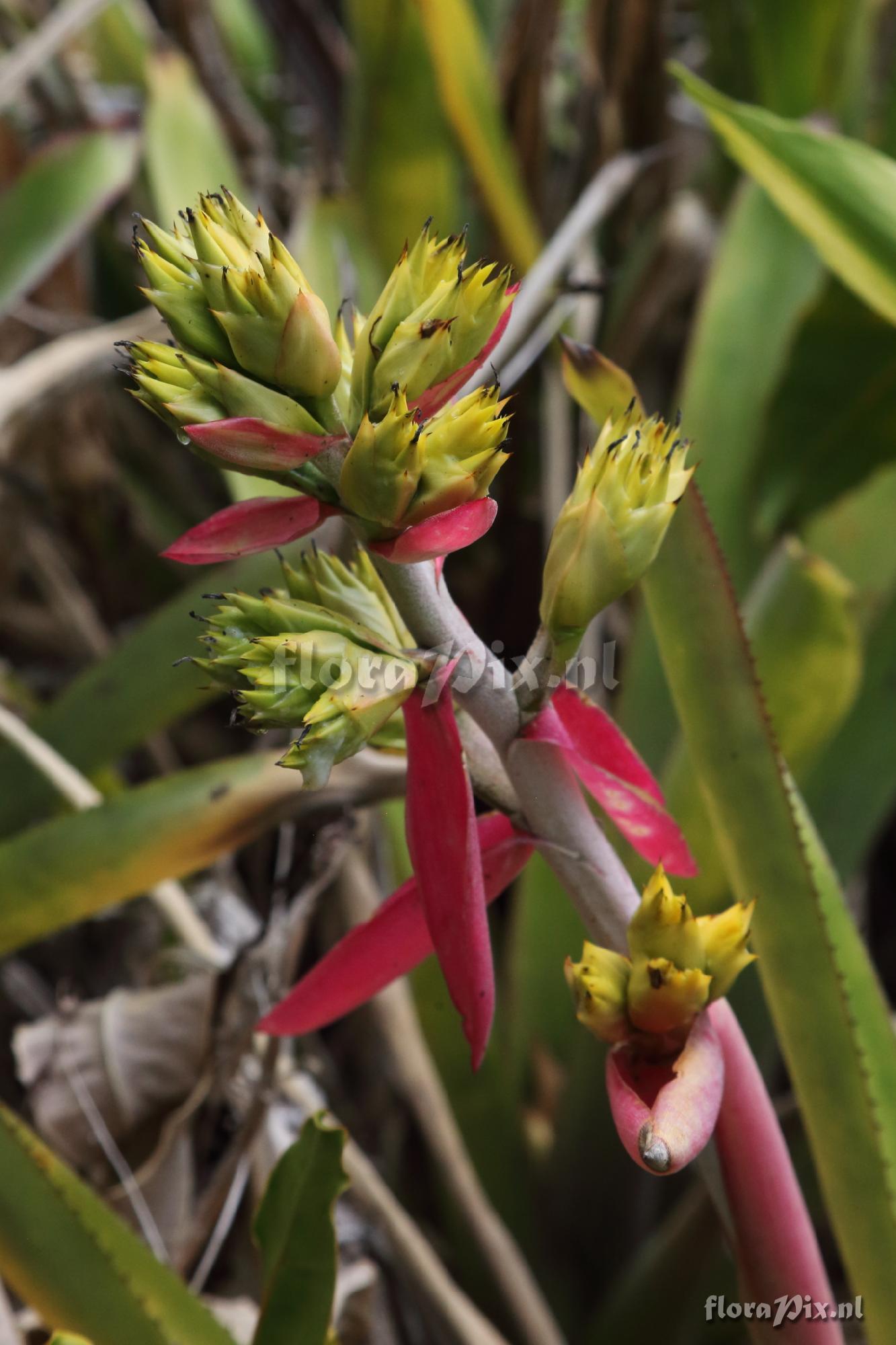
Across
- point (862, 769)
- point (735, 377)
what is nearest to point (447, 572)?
point (735, 377)

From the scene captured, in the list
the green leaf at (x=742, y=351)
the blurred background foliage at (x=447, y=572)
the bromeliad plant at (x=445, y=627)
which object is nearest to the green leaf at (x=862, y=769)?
the blurred background foliage at (x=447, y=572)

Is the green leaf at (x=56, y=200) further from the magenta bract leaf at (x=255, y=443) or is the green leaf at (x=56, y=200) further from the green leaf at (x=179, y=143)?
the magenta bract leaf at (x=255, y=443)

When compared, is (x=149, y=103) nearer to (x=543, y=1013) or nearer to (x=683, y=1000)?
(x=543, y=1013)

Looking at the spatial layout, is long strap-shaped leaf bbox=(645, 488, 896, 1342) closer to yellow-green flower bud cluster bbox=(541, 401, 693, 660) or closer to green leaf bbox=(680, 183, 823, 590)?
yellow-green flower bud cluster bbox=(541, 401, 693, 660)

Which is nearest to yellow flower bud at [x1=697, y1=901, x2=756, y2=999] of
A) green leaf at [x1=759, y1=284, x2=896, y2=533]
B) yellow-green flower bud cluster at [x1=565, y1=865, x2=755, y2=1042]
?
yellow-green flower bud cluster at [x1=565, y1=865, x2=755, y2=1042]

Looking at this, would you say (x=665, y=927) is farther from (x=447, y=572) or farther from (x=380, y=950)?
(x=447, y=572)

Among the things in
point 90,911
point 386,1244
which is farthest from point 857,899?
point 90,911
